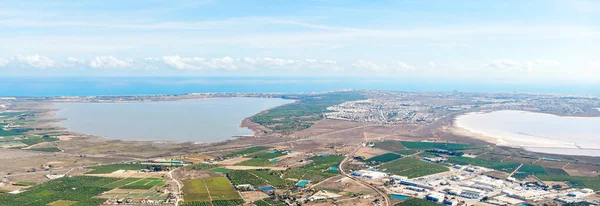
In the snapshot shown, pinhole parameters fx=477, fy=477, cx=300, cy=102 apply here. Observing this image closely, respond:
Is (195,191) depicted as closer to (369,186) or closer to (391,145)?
(369,186)

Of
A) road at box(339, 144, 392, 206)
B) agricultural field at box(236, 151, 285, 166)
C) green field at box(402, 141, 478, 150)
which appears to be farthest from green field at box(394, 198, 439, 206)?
green field at box(402, 141, 478, 150)

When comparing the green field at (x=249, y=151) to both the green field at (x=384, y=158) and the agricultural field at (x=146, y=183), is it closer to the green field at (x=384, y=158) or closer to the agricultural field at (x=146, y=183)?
the agricultural field at (x=146, y=183)

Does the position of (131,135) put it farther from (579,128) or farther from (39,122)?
(579,128)

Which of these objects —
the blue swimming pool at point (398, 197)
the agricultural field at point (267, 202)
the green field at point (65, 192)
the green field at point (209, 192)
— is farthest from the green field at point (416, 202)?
the green field at point (65, 192)

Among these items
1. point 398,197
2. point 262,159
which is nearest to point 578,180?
point 398,197

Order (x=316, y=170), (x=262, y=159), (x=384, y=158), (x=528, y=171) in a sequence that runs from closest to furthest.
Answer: (x=528, y=171) < (x=316, y=170) < (x=262, y=159) < (x=384, y=158)
